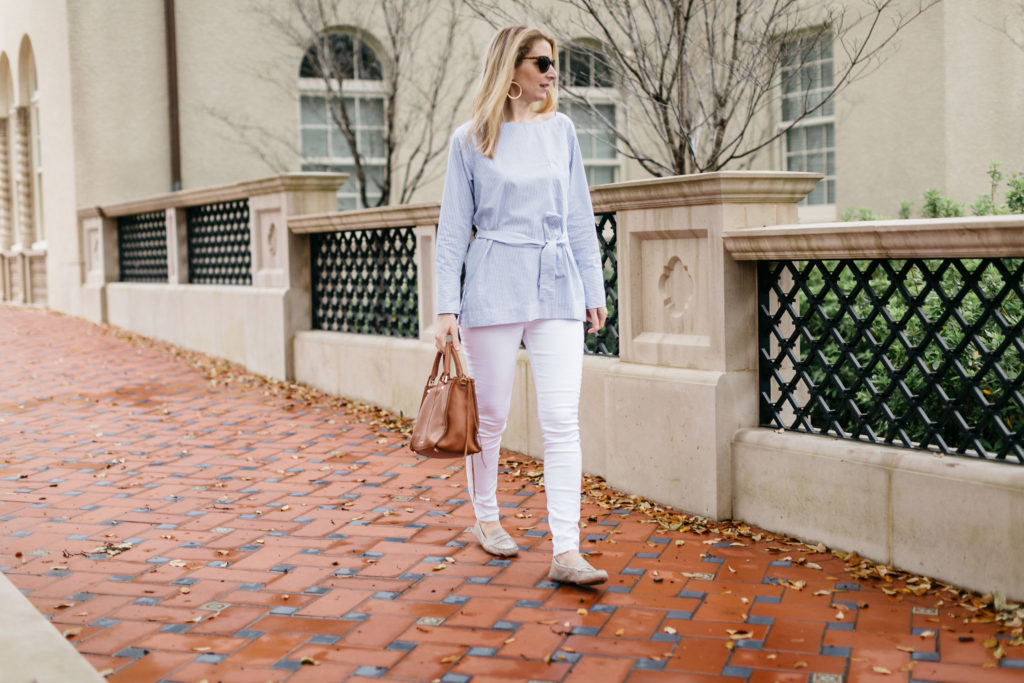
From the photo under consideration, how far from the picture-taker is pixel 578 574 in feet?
13.6

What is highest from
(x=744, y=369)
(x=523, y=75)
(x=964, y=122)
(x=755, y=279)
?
(x=964, y=122)

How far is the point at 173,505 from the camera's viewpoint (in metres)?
5.55

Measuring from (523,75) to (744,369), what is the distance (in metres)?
1.66

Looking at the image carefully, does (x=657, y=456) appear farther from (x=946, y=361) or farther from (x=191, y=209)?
(x=191, y=209)

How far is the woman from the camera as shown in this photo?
13.6 ft

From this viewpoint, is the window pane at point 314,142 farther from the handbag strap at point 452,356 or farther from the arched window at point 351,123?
the handbag strap at point 452,356

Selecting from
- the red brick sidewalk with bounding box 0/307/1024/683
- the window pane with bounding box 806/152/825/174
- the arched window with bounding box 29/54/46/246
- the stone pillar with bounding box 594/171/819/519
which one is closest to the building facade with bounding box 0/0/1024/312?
the window pane with bounding box 806/152/825/174

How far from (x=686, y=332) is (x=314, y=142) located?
39.0 feet

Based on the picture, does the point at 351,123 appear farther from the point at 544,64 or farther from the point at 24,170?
the point at 544,64

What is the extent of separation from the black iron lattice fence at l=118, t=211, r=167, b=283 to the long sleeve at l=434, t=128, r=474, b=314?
366 inches

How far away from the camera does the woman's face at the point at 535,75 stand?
4113 mm

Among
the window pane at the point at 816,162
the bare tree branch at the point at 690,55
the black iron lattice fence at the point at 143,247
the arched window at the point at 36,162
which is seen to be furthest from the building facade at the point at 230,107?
the bare tree branch at the point at 690,55

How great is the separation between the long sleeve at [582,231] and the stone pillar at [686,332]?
824mm

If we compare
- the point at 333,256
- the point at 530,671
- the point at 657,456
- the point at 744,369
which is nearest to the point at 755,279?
the point at 744,369
